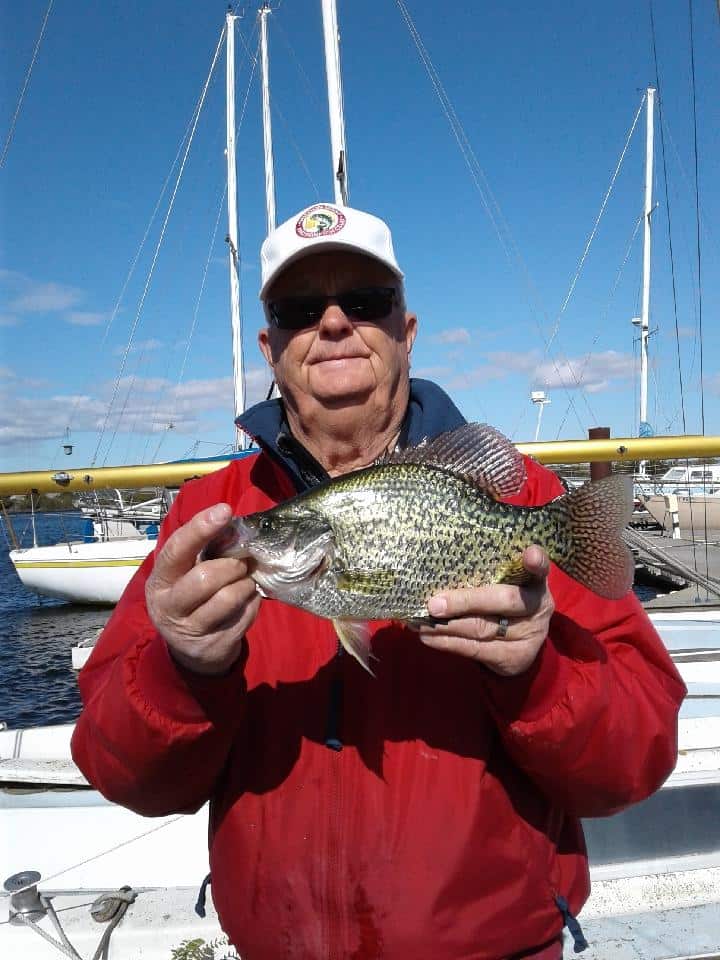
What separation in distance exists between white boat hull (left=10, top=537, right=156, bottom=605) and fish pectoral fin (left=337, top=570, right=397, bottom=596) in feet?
68.7

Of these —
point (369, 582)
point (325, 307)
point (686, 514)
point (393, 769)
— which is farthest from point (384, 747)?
point (686, 514)

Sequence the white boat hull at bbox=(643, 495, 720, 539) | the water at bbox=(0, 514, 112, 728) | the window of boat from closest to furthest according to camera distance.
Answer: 1. the window of boat
2. the water at bbox=(0, 514, 112, 728)
3. the white boat hull at bbox=(643, 495, 720, 539)

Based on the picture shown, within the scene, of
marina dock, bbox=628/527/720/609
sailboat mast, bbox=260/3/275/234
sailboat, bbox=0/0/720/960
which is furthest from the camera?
sailboat mast, bbox=260/3/275/234

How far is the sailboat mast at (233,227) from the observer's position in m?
21.6

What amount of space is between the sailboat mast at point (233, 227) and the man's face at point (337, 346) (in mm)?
18942

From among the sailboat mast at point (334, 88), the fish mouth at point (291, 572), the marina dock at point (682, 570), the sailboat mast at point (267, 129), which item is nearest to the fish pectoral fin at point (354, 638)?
the fish mouth at point (291, 572)

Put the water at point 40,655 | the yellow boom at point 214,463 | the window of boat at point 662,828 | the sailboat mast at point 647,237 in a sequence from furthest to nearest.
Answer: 1. the sailboat mast at point 647,237
2. the water at point 40,655
3. the yellow boom at point 214,463
4. the window of boat at point 662,828

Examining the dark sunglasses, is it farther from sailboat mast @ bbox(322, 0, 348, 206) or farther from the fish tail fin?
sailboat mast @ bbox(322, 0, 348, 206)

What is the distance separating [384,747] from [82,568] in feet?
74.7

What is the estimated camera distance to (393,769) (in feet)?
6.89

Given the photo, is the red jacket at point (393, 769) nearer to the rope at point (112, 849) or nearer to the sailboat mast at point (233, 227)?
the rope at point (112, 849)

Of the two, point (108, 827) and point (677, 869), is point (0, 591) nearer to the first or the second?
point (108, 827)

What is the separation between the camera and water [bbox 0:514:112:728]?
1524 cm

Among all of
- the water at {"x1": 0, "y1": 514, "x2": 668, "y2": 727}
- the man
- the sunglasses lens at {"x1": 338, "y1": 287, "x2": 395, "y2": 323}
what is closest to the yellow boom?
the sunglasses lens at {"x1": 338, "y1": 287, "x2": 395, "y2": 323}
